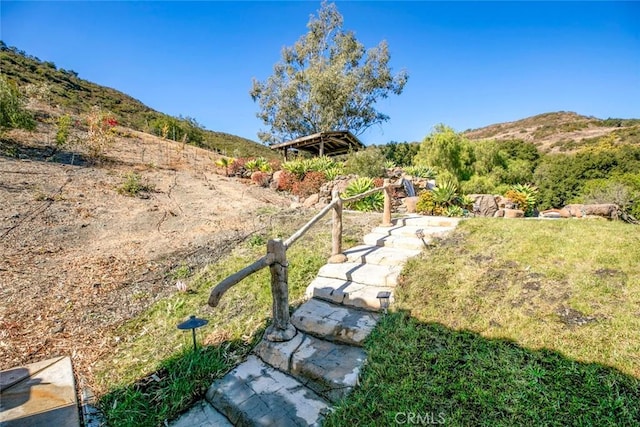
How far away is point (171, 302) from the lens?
431 centimetres

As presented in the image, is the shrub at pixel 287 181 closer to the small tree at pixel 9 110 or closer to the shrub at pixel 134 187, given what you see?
the shrub at pixel 134 187

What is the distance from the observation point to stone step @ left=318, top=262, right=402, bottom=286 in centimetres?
404

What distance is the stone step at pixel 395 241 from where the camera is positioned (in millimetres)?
4953

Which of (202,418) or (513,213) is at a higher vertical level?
(513,213)

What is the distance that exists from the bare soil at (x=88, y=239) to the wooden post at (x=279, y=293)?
1.93 m

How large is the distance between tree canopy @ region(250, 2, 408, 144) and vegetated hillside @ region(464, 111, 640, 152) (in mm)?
25837

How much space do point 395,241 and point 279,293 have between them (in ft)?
8.64

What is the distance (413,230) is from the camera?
575 cm

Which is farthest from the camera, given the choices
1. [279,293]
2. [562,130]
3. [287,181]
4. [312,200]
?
[562,130]

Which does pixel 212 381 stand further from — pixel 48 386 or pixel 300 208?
pixel 300 208

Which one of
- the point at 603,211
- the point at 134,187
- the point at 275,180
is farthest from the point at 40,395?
the point at 603,211

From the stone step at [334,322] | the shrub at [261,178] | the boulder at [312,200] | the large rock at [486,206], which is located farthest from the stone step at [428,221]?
the shrub at [261,178]

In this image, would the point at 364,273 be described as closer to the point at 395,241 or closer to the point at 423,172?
the point at 395,241

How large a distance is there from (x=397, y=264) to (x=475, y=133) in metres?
56.2
